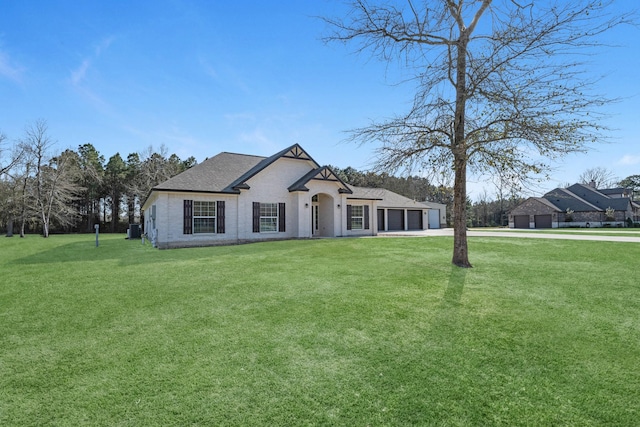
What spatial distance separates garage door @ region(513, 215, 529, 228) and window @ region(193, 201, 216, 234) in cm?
4119

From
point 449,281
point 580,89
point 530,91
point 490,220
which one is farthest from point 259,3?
point 490,220

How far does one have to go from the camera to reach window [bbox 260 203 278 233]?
17.5 metres

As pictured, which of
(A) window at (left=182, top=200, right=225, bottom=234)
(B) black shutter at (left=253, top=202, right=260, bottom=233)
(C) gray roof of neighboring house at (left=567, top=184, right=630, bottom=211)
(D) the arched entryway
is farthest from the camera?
(C) gray roof of neighboring house at (left=567, top=184, right=630, bottom=211)

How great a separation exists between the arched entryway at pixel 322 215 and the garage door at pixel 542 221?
3404cm

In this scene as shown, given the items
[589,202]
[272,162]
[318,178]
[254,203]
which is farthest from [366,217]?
[589,202]

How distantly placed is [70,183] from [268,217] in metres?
25.9

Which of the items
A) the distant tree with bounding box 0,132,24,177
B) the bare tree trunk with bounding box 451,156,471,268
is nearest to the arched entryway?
the bare tree trunk with bounding box 451,156,471,268

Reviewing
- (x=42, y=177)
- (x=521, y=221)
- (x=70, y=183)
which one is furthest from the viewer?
(x=521, y=221)

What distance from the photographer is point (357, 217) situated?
22141 mm

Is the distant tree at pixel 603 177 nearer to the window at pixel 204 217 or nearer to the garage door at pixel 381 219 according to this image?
the garage door at pixel 381 219

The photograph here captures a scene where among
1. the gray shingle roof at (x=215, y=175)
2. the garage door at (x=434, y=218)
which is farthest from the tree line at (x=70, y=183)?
the garage door at (x=434, y=218)

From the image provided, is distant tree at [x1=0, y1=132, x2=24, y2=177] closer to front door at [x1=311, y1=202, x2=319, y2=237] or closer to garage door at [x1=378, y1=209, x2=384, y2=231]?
front door at [x1=311, y1=202, x2=319, y2=237]

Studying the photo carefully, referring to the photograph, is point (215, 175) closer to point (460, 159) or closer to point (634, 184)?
point (460, 159)

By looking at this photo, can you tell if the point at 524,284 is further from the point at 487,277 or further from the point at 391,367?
→ the point at 391,367
